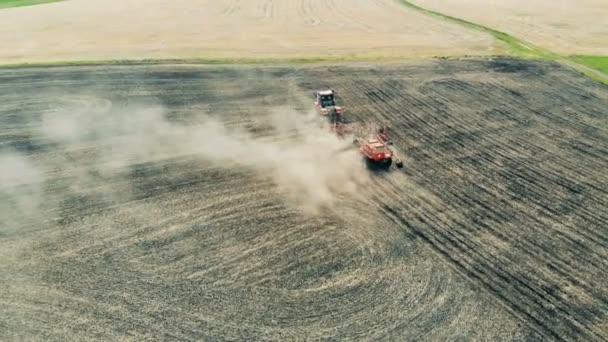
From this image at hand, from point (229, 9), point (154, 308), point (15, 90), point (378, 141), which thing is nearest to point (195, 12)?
point (229, 9)

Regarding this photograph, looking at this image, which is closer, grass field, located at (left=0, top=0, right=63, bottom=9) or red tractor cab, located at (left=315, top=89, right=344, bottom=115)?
red tractor cab, located at (left=315, top=89, right=344, bottom=115)

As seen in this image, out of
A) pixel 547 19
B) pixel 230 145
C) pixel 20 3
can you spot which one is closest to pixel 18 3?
pixel 20 3

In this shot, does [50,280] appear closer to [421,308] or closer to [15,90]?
[421,308]

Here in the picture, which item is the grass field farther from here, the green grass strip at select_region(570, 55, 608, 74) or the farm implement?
the green grass strip at select_region(570, 55, 608, 74)

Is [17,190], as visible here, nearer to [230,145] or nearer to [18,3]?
[230,145]

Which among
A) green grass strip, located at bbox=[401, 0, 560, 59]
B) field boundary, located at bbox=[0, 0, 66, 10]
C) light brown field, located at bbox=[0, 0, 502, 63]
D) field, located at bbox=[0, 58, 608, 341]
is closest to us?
field, located at bbox=[0, 58, 608, 341]

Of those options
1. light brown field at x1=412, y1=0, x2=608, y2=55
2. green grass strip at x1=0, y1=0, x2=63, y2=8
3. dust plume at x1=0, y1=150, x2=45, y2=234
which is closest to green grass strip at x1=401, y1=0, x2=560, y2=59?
light brown field at x1=412, y1=0, x2=608, y2=55

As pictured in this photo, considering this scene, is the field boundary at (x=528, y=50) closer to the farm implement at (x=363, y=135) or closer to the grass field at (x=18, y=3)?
the farm implement at (x=363, y=135)
